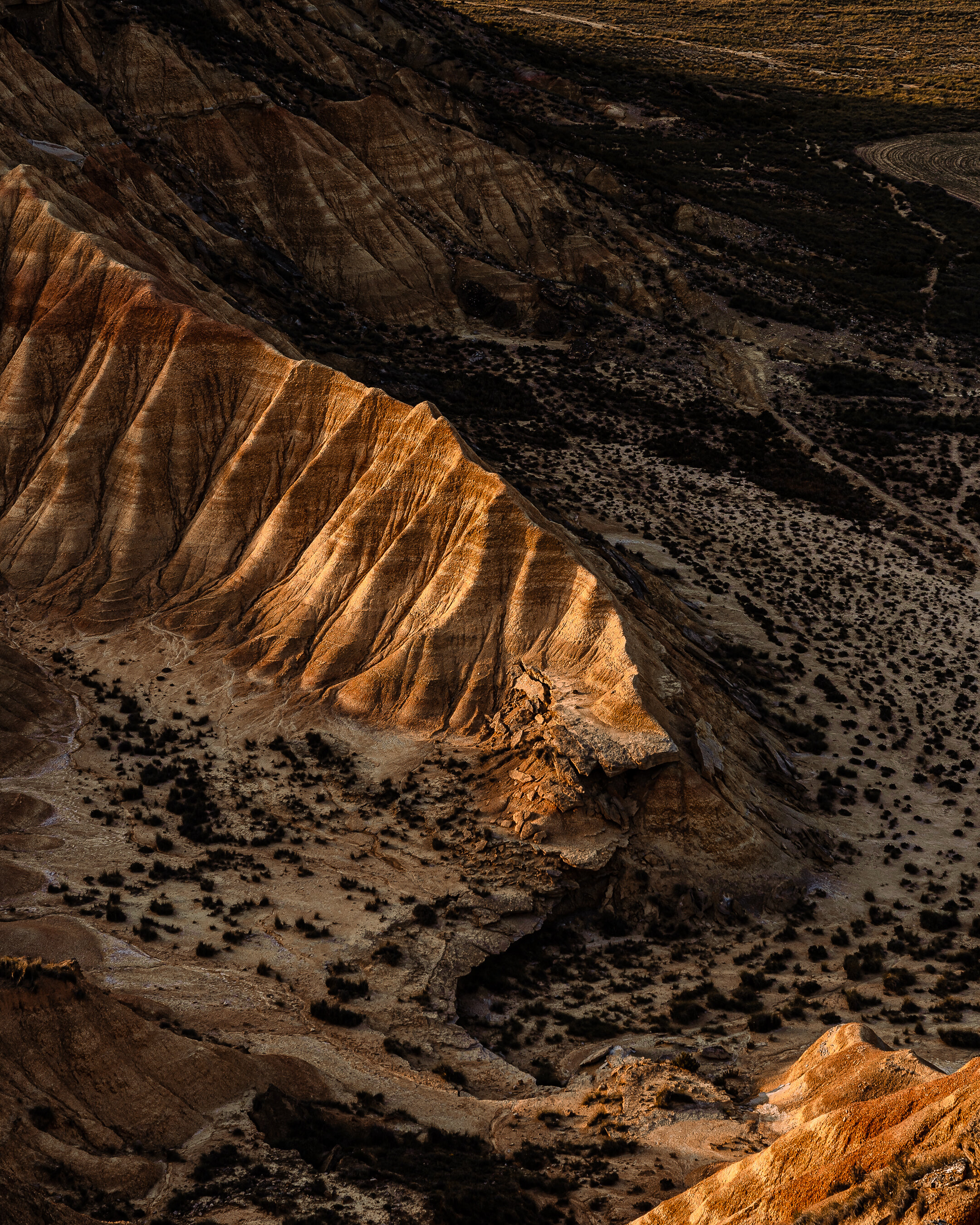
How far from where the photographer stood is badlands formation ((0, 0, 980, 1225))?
16906mm

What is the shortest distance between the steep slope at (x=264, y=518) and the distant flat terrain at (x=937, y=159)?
98.9 m

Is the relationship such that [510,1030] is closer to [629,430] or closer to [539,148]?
[629,430]

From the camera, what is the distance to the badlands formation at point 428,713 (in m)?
16.9

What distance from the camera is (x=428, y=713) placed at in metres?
30.9

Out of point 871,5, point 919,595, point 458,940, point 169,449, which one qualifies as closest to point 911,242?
point 919,595

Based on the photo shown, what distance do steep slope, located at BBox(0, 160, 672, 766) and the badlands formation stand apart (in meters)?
0.15

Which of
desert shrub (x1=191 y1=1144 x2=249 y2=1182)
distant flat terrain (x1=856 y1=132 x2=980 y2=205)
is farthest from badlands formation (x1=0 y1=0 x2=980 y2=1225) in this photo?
distant flat terrain (x1=856 y1=132 x2=980 y2=205)

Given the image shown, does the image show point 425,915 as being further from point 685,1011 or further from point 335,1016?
point 685,1011

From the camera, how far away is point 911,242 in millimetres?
96688

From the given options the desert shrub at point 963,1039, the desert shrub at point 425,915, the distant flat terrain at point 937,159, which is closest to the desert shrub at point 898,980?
the desert shrub at point 963,1039

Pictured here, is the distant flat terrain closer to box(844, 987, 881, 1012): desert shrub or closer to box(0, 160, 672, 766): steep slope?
box(0, 160, 672, 766): steep slope

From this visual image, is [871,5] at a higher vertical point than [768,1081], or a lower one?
higher

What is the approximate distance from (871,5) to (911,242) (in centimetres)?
11593

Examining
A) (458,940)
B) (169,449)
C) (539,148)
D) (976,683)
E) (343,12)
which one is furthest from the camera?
(343,12)
